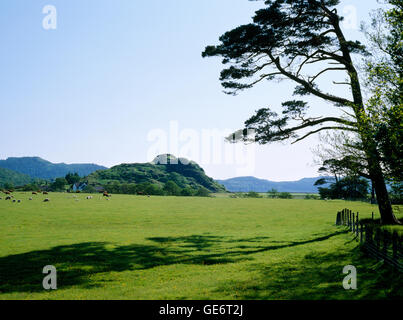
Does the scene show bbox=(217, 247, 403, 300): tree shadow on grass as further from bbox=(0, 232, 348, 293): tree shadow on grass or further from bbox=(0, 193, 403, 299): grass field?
bbox=(0, 232, 348, 293): tree shadow on grass

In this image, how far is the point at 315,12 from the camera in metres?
24.6

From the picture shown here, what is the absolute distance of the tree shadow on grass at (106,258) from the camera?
47.4 ft

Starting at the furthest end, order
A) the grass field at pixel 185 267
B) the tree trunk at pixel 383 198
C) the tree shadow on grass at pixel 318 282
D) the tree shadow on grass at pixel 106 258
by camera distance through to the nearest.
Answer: the tree trunk at pixel 383 198 → the tree shadow on grass at pixel 106 258 → the grass field at pixel 185 267 → the tree shadow on grass at pixel 318 282

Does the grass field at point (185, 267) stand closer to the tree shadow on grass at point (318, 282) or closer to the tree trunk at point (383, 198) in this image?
the tree shadow on grass at point (318, 282)

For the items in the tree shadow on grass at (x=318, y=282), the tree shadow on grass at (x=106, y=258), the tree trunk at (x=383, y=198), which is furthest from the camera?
the tree trunk at (x=383, y=198)

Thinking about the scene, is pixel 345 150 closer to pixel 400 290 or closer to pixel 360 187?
pixel 400 290

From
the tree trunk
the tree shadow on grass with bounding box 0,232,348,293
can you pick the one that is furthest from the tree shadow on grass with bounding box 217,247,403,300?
the tree trunk

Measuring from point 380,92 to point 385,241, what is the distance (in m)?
9.32

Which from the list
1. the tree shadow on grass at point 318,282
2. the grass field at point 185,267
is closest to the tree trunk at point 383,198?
the grass field at point 185,267

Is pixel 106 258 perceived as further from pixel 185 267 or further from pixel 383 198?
pixel 383 198

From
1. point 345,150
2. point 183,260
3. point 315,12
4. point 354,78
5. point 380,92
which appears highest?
point 315,12

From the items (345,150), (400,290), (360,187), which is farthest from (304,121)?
(360,187)

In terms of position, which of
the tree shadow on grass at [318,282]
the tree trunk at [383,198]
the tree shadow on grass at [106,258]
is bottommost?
the tree shadow on grass at [106,258]

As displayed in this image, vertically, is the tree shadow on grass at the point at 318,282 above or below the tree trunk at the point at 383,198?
below
